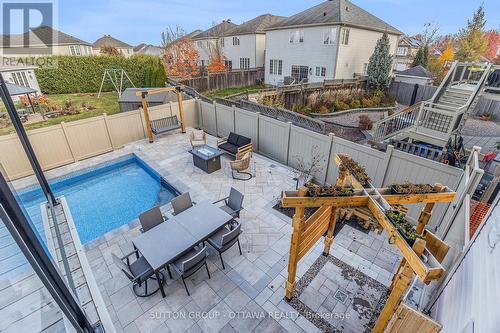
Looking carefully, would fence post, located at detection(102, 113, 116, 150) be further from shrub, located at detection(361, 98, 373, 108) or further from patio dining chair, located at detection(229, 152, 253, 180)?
shrub, located at detection(361, 98, 373, 108)

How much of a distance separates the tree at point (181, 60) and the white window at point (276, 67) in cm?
805

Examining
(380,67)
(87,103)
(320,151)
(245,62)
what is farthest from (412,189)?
(245,62)

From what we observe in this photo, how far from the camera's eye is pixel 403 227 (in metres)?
2.93

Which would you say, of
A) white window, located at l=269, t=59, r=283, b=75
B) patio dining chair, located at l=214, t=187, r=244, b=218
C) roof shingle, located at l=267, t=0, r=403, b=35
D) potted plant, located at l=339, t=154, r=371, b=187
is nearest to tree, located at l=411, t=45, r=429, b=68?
roof shingle, located at l=267, t=0, r=403, b=35

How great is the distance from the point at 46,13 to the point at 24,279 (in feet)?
31.1

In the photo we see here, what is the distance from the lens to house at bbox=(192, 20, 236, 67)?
2852 centimetres

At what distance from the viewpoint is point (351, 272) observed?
15.9ft

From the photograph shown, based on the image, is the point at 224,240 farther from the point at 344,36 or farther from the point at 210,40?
the point at 210,40

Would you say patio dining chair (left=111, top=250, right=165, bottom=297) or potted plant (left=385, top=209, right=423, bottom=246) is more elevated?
potted plant (left=385, top=209, right=423, bottom=246)

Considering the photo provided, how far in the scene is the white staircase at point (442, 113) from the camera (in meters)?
8.37

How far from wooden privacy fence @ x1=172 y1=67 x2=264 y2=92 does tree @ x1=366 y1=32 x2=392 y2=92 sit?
10.1m

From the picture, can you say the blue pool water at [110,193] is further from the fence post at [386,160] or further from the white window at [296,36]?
the white window at [296,36]

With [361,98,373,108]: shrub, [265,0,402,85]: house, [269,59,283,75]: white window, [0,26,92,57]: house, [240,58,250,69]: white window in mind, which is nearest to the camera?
[361,98,373,108]: shrub

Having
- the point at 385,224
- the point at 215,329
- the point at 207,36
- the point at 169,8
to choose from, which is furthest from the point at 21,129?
the point at 169,8
